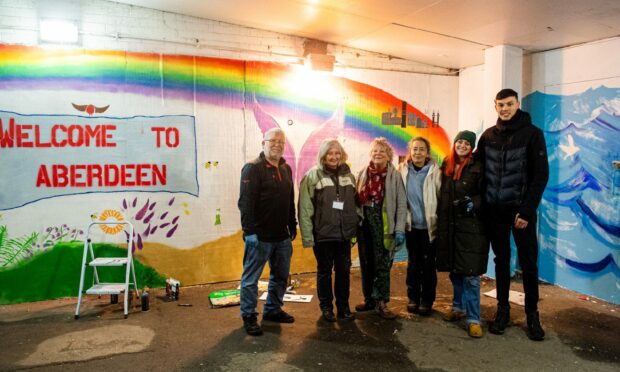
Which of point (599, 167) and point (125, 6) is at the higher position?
point (125, 6)

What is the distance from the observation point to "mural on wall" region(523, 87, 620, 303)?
172 inches

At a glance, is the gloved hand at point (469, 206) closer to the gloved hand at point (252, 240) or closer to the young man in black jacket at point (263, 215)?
the young man in black jacket at point (263, 215)

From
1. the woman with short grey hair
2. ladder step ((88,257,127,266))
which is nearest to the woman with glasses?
the woman with short grey hair

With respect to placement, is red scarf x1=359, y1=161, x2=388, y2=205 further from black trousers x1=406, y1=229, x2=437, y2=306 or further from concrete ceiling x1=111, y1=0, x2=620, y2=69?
concrete ceiling x1=111, y1=0, x2=620, y2=69

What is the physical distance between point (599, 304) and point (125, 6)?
5.41 m

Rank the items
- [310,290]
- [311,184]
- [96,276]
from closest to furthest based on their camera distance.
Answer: [311,184] < [96,276] < [310,290]

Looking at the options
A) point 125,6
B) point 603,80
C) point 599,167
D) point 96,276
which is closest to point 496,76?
point 603,80

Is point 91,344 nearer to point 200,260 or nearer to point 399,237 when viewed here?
point 200,260

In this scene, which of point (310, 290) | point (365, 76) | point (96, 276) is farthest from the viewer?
point (365, 76)

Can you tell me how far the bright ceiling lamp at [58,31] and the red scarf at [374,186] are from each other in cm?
307

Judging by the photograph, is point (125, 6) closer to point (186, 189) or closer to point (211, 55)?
point (211, 55)

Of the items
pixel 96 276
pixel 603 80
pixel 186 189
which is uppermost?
pixel 603 80

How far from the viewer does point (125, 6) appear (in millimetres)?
4590

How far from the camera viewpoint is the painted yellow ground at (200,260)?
4.79 metres
